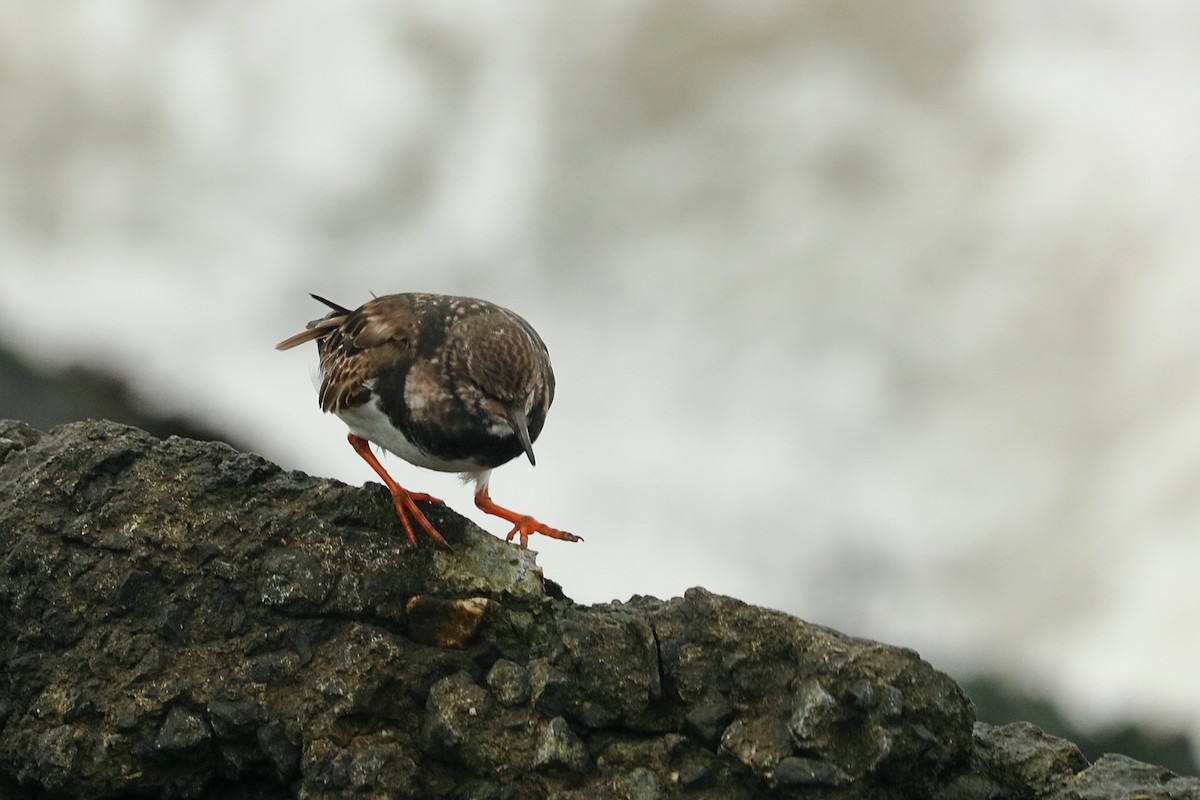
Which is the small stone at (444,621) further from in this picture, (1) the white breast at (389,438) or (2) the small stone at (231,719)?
(1) the white breast at (389,438)

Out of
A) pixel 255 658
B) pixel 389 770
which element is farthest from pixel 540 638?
pixel 255 658

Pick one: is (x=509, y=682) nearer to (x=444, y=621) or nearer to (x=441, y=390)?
(x=444, y=621)

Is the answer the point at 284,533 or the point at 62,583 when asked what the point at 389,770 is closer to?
the point at 284,533

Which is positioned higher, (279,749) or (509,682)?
(509,682)

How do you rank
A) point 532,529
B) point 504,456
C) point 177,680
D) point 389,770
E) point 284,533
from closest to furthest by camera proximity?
point 389,770, point 177,680, point 284,533, point 504,456, point 532,529

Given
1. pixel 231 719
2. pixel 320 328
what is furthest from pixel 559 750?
pixel 320 328

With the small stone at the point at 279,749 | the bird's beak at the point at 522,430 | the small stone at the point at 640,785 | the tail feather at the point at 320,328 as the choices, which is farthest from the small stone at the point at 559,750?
the tail feather at the point at 320,328

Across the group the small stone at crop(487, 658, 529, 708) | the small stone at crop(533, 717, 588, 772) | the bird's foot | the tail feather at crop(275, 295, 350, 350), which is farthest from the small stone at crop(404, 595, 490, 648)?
the tail feather at crop(275, 295, 350, 350)
